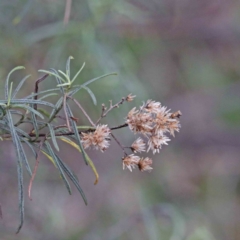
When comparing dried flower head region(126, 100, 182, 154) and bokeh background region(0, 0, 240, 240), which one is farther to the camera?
bokeh background region(0, 0, 240, 240)

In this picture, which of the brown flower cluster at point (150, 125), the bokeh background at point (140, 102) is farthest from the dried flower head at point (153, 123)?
the bokeh background at point (140, 102)

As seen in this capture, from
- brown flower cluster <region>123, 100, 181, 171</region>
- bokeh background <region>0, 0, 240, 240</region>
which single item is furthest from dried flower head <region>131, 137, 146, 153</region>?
bokeh background <region>0, 0, 240, 240</region>

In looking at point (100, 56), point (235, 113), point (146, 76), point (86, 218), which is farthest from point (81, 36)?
point (235, 113)

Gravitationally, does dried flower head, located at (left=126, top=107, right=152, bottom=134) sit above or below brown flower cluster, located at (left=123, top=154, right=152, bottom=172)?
above

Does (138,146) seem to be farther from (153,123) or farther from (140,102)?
(140,102)

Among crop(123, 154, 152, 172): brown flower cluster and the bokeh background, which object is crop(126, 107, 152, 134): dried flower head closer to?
crop(123, 154, 152, 172): brown flower cluster

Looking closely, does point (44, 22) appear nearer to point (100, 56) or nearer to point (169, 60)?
point (100, 56)
